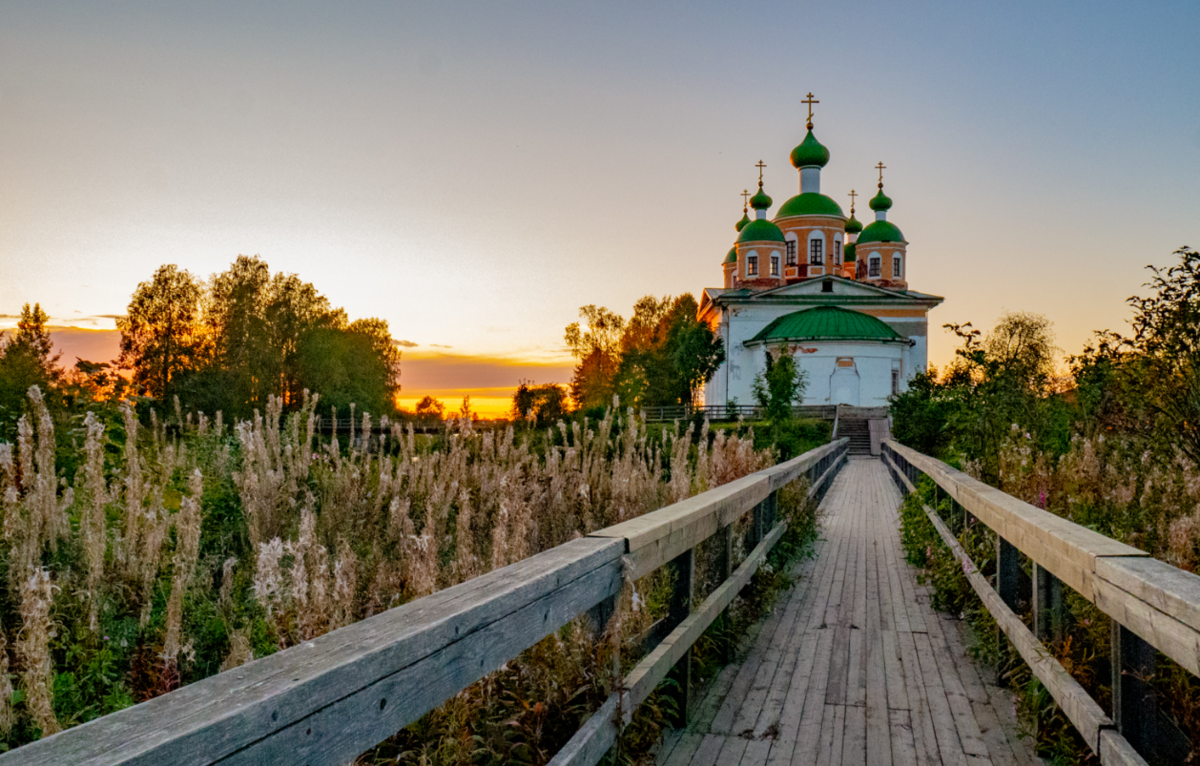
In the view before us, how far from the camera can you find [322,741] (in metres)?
1.51

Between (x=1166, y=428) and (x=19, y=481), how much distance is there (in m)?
8.73

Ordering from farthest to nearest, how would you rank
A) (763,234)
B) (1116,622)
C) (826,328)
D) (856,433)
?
1. (763,234)
2. (826,328)
3. (856,433)
4. (1116,622)

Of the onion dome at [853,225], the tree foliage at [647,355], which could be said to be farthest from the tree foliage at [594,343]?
the onion dome at [853,225]

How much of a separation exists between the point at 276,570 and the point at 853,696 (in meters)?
2.92

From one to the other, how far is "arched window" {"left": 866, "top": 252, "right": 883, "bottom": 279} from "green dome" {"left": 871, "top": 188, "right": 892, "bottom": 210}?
3571 mm

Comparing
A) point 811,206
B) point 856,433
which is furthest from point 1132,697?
point 811,206

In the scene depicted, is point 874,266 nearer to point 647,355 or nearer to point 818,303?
point 818,303

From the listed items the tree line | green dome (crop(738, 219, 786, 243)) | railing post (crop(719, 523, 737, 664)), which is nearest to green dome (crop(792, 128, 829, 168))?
green dome (crop(738, 219, 786, 243))

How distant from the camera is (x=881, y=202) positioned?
62.6m

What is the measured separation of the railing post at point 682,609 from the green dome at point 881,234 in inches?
2432

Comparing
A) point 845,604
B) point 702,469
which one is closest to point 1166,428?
point 845,604

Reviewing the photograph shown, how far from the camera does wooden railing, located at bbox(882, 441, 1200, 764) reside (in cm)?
230

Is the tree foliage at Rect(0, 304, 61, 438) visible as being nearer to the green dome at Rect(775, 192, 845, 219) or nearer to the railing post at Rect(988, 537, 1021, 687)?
the railing post at Rect(988, 537, 1021, 687)

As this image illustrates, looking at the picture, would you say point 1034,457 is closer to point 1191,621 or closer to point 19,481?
point 1191,621
